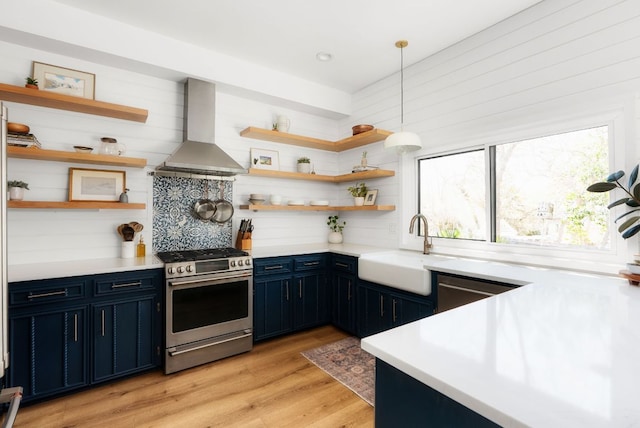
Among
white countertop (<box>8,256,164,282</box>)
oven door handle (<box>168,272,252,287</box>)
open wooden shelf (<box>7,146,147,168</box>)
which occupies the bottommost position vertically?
oven door handle (<box>168,272,252,287</box>)

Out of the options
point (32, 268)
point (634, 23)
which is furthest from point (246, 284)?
point (634, 23)

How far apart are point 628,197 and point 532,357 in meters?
1.93

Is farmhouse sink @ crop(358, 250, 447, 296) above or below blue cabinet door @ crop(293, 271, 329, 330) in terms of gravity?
above

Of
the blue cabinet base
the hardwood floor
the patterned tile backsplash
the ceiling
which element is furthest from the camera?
the patterned tile backsplash

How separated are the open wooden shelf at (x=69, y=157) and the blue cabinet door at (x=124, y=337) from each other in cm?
118

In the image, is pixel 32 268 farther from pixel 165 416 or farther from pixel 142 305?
pixel 165 416

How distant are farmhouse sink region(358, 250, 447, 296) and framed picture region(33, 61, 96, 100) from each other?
2.96m

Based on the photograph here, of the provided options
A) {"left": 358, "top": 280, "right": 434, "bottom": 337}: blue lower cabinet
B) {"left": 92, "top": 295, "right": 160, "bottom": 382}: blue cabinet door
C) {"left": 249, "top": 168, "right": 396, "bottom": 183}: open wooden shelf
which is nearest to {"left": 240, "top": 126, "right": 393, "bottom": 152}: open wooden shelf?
{"left": 249, "top": 168, "right": 396, "bottom": 183}: open wooden shelf

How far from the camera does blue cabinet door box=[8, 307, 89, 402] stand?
7.15ft

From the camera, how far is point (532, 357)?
2.87ft

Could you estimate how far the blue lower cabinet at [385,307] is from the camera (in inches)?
105

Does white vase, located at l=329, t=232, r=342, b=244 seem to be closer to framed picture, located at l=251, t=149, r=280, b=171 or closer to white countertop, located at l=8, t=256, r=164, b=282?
framed picture, located at l=251, t=149, r=280, b=171

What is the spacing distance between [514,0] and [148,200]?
11.7 feet

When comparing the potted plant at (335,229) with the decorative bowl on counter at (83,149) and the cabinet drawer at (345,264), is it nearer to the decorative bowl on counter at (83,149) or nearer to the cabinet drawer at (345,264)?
the cabinet drawer at (345,264)
